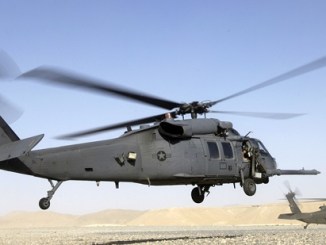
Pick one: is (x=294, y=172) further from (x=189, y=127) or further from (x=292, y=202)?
(x=292, y=202)

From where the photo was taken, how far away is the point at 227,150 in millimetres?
18797

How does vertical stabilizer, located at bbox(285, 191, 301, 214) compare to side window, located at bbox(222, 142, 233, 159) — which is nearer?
side window, located at bbox(222, 142, 233, 159)

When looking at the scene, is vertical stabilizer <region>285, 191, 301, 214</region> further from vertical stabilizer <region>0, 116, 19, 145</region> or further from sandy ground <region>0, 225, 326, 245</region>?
vertical stabilizer <region>0, 116, 19, 145</region>

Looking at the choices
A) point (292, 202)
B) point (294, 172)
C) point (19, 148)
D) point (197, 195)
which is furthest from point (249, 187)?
point (292, 202)

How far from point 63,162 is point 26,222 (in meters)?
133

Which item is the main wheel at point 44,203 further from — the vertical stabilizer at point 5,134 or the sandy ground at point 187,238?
the sandy ground at point 187,238

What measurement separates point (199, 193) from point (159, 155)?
10.2 ft

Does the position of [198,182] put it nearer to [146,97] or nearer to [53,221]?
[146,97]

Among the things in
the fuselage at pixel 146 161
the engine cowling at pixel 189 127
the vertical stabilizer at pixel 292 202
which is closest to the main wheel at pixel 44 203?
the fuselage at pixel 146 161

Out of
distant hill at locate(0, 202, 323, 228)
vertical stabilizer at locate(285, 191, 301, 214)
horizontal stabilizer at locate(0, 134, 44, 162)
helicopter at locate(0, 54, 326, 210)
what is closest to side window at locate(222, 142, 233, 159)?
helicopter at locate(0, 54, 326, 210)

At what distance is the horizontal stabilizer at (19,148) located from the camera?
46.2 ft

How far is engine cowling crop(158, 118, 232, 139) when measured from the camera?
17578mm

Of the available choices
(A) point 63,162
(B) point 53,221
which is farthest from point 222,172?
(B) point 53,221

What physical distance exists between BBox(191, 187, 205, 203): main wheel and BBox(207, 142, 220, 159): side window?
75.5 inches
